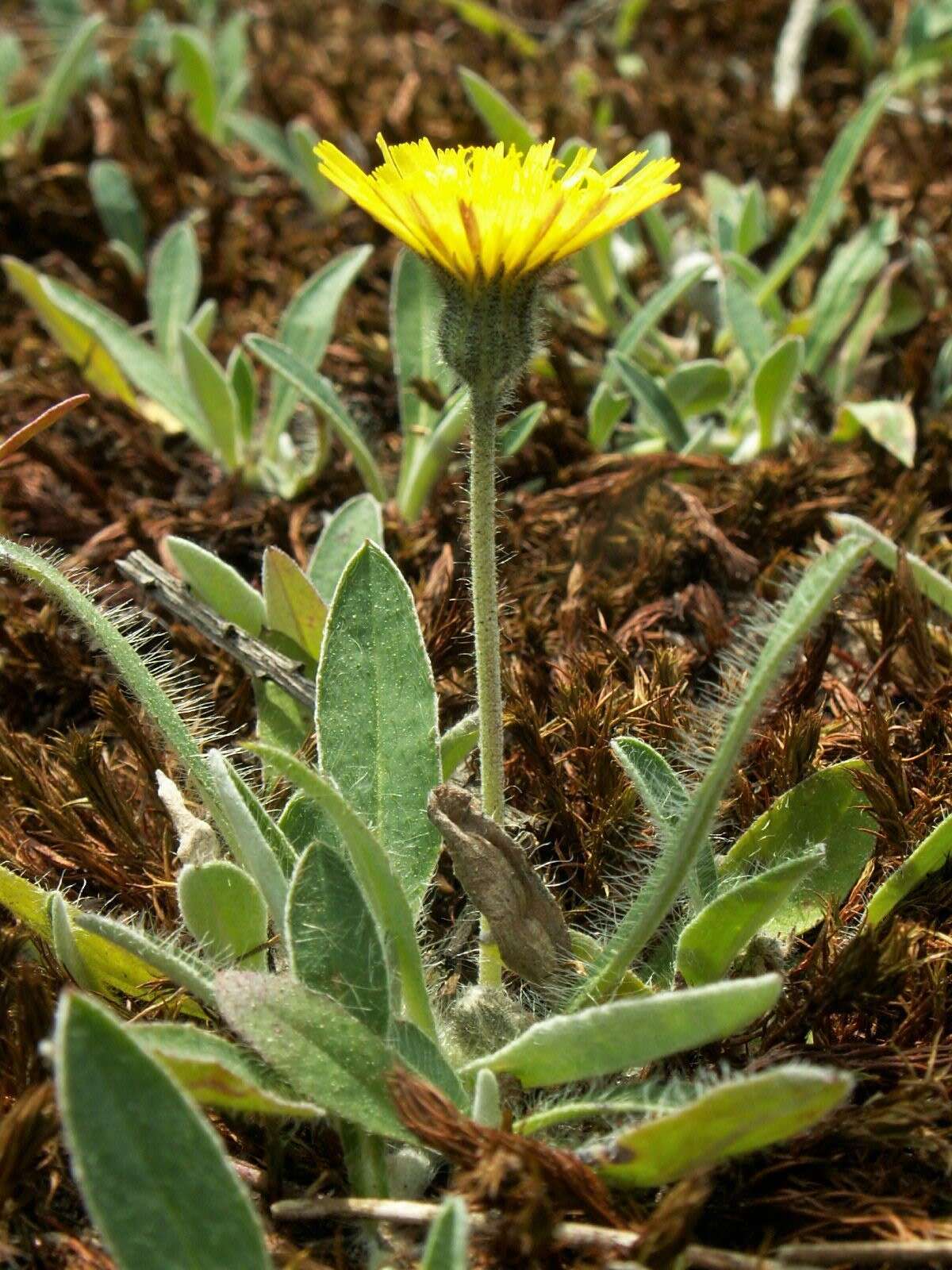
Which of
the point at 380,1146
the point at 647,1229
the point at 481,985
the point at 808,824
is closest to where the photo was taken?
the point at 647,1229

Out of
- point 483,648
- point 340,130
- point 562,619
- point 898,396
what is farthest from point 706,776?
point 340,130

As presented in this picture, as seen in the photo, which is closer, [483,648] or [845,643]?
[483,648]

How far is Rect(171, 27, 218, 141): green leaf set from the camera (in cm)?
400

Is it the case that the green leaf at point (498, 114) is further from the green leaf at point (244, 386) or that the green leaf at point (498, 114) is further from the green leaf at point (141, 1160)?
the green leaf at point (141, 1160)

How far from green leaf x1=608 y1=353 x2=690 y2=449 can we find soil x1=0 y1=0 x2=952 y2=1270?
0.34 feet

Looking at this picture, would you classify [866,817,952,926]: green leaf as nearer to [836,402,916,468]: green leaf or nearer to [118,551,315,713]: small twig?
[118,551,315,713]: small twig

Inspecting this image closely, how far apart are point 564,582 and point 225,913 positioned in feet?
3.89

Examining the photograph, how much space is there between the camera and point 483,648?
5.65 ft

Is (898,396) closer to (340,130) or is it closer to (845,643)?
(845,643)

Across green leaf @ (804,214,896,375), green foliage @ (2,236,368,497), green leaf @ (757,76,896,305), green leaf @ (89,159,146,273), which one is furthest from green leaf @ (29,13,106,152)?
green leaf @ (804,214,896,375)

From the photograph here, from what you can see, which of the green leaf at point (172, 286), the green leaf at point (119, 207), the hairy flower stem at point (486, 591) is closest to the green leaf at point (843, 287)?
the green leaf at point (172, 286)

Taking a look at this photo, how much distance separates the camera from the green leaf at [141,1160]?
51.8 inches

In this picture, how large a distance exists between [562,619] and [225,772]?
101 centimetres

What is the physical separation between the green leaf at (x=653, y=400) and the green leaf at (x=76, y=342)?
1148mm
